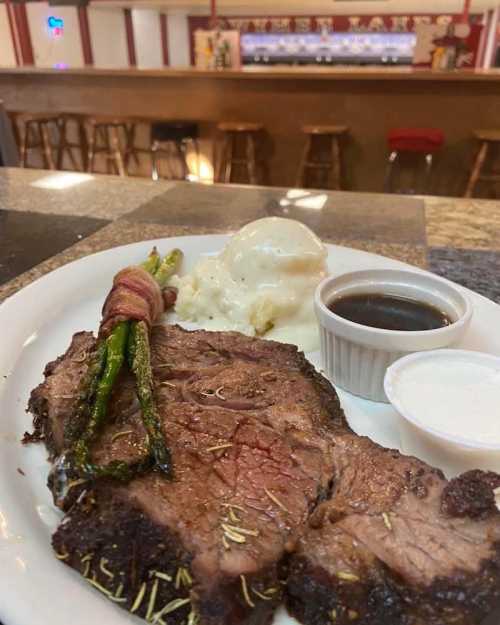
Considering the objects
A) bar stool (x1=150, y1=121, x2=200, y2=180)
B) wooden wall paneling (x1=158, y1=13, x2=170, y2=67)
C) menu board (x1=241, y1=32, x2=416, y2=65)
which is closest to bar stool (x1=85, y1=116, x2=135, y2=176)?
bar stool (x1=150, y1=121, x2=200, y2=180)

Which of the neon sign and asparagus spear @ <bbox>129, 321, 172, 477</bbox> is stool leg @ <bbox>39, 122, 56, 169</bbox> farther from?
asparagus spear @ <bbox>129, 321, 172, 477</bbox>

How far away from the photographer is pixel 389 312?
6.09 feet

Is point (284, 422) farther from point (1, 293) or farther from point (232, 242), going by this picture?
point (1, 293)

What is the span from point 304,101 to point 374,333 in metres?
6.38

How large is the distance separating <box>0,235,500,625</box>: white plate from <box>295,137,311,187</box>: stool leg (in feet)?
16.6

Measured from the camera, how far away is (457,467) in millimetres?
1311

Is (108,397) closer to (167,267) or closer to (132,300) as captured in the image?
(132,300)

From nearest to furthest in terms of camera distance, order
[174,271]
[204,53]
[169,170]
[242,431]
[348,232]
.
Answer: [242,431], [174,271], [348,232], [169,170], [204,53]

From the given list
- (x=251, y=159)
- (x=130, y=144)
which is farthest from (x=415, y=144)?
(x=130, y=144)

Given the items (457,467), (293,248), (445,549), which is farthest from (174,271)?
(445,549)

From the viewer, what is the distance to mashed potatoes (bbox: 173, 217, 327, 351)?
2107mm

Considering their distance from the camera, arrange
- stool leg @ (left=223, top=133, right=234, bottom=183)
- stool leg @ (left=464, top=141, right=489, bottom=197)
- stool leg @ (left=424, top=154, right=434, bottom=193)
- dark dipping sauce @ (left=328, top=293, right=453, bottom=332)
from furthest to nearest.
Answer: stool leg @ (left=223, top=133, right=234, bottom=183) → stool leg @ (left=424, top=154, right=434, bottom=193) → stool leg @ (left=464, top=141, right=489, bottom=197) → dark dipping sauce @ (left=328, top=293, right=453, bottom=332)

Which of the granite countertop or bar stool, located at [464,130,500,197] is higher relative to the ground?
the granite countertop

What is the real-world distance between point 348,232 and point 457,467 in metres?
1.90
